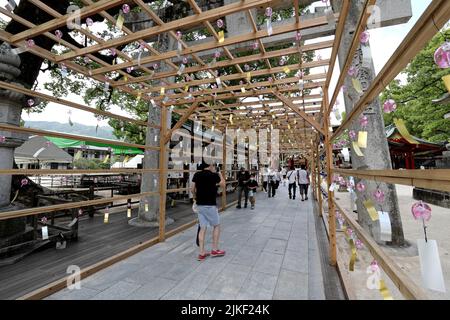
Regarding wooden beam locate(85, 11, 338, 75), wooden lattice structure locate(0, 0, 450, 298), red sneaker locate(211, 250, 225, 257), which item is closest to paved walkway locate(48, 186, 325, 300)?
red sneaker locate(211, 250, 225, 257)

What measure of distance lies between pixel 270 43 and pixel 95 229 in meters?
6.08

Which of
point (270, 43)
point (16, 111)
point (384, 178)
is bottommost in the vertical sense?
point (384, 178)

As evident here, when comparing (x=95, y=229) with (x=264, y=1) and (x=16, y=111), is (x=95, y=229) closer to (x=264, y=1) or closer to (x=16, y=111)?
(x=16, y=111)

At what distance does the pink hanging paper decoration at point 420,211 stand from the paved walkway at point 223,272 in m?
2.07

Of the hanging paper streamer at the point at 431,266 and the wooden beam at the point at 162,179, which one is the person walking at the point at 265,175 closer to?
the wooden beam at the point at 162,179

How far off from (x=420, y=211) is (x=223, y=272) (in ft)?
9.09

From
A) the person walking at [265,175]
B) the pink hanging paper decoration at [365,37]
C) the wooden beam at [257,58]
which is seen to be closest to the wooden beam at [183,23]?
the wooden beam at [257,58]

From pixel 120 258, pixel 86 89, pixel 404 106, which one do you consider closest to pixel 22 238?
pixel 120 258

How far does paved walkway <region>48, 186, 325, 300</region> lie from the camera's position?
2.61 m

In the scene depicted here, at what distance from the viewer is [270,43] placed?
4695mm

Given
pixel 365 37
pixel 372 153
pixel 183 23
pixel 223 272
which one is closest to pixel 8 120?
pixel 183 23

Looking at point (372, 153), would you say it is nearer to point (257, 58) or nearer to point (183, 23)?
point (257, 58)

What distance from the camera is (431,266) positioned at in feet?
2.97

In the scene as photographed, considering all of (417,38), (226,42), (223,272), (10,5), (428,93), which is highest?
(428,93)
